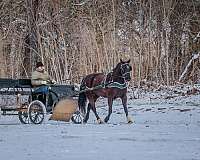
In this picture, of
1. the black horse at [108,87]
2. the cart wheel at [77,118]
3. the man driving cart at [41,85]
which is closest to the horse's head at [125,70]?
the black horse at [108,87]

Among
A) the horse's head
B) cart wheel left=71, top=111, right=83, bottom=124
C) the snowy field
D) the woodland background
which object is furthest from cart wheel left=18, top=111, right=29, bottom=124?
the woodland background

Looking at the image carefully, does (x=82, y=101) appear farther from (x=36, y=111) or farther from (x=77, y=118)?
(x=36, y=111)

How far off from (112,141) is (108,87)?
205 inches

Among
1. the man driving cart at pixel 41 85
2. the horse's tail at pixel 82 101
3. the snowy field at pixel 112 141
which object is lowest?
the snowy field at pixel 112 141

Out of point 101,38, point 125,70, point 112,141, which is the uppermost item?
point 101,38

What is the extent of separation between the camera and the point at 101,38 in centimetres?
2508

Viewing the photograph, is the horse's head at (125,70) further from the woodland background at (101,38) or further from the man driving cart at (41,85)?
the woodland background at (101,38)

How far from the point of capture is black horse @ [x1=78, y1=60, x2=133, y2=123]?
1628cm

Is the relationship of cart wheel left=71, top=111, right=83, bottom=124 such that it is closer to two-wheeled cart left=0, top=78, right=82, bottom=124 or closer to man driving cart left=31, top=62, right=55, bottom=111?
two-wheeled cart left=0, top=78, right=82, bottom=124

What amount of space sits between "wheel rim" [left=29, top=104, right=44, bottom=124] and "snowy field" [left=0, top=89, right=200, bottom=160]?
825 mm

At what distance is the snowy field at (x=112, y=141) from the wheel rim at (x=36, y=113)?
0.83 meters

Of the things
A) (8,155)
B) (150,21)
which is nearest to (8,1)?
(150,21)

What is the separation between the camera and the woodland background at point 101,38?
2511 cm

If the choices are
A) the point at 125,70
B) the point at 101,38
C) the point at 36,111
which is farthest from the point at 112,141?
the point at 101,38
